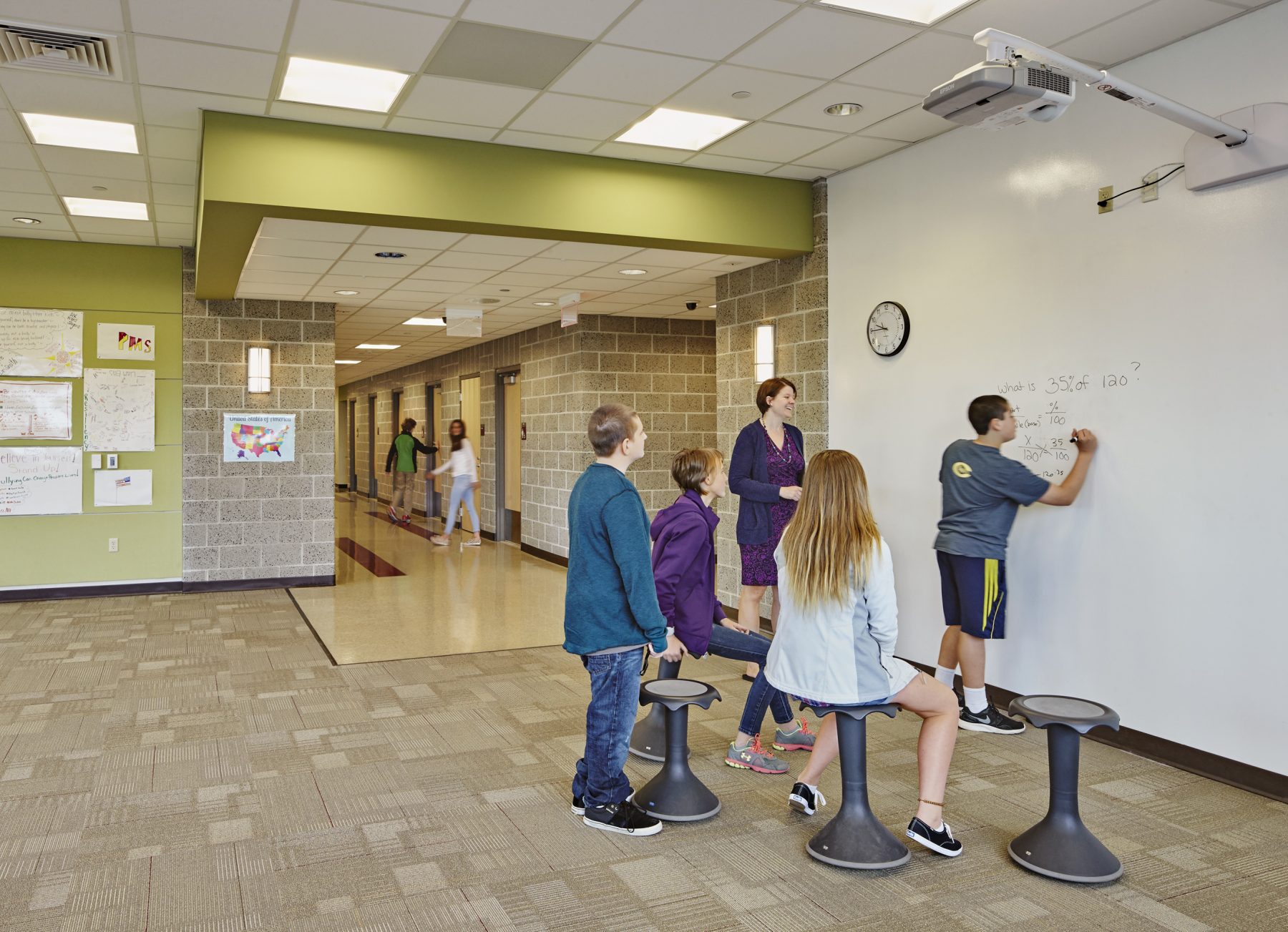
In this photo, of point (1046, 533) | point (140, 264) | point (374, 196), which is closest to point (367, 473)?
point (140, 264)

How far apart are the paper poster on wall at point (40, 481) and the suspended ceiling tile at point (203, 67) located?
182 inches

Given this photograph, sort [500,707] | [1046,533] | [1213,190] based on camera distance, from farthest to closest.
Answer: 1. [500,707]
2. [1046,533]
3. [1213,190]

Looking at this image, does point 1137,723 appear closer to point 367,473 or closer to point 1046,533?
point 1046,533

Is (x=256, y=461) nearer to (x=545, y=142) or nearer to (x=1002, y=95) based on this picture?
(x=545, y=142)

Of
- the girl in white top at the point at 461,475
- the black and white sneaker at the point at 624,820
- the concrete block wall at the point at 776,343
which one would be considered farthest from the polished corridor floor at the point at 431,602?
the black and white sneaker at the point at 624,820

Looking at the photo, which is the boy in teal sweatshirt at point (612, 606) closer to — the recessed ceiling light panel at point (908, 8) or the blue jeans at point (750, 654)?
the blue jeans at point (750, 654)

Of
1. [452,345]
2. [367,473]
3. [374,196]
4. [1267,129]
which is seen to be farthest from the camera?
[367,473]

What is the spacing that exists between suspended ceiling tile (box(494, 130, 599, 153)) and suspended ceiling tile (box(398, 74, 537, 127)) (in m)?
0.21

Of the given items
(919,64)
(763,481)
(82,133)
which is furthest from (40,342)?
(919,64)

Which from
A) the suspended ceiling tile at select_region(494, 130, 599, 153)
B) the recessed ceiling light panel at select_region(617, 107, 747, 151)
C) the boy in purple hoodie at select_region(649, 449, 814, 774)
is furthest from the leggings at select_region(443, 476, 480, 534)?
the boy in purple hoodie at select_region(649, 449, 814, 774)

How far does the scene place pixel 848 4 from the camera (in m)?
3.64

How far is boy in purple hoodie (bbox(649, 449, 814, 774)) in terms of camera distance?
3.55 metres

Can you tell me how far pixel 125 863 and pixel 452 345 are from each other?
10.7 m

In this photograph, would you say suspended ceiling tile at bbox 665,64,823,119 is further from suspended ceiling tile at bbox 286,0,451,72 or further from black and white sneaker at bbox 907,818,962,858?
black and white sneaker at bbox 907,818,962,858
